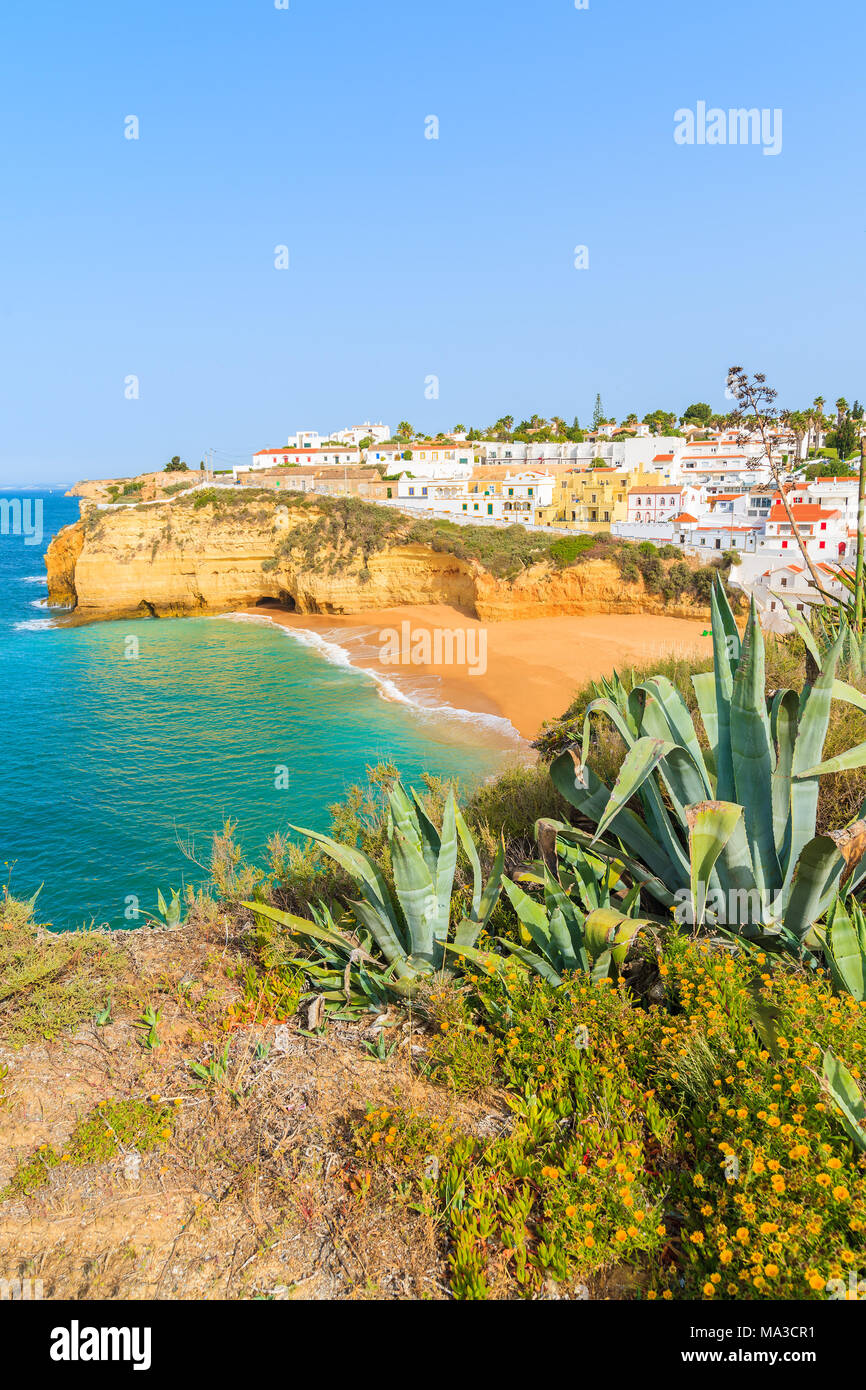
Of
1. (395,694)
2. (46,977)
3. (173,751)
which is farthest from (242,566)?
(46,977)

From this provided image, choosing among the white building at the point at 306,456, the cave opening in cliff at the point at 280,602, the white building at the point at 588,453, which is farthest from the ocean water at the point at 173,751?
the white building at the point at 306,456

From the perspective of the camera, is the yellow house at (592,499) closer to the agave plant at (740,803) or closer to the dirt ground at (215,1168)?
the agave plant at (740,803)

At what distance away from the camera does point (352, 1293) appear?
2506 millimetres

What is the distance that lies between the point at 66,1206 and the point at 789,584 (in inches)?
1185

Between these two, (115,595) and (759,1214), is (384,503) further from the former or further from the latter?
(759,1214)

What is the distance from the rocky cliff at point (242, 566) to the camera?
35.7 meters

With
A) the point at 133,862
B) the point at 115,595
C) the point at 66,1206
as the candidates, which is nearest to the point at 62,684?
the point at 115,595

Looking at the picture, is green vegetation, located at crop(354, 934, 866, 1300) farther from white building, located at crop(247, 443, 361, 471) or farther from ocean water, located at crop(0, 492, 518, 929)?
white building, located at crop(247, 443, 361, 471)

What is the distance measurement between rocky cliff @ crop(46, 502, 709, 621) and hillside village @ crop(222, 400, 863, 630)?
4.26 metres

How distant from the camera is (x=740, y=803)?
3.72 metres

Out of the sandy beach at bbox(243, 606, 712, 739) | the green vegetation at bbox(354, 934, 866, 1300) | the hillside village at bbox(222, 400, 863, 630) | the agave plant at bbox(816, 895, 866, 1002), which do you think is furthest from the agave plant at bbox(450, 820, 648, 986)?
the sandy beach at bbox(243, 606, 712, 739)

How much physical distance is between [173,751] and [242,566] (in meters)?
21.6

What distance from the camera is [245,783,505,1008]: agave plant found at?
3857 mm

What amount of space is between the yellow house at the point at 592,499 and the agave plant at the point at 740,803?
37.6 metres
